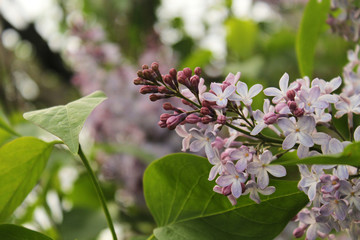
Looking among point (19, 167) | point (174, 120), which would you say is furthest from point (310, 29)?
point (19, 167)

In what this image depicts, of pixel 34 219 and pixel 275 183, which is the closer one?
pixel 275 183

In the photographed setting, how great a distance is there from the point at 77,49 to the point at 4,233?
1034 mm

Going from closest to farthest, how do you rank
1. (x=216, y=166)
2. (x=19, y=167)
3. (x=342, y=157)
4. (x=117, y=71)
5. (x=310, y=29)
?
(x=342, y=157) < (x=216, y=166) < (x=19, y=167) < (x=310, y=29) < (x=117, y=71)

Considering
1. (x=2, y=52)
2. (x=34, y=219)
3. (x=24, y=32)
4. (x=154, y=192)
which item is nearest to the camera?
(x=154, y=192)

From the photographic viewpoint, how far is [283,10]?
2078mm

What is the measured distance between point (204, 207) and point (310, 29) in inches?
14.5

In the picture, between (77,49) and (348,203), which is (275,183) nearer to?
(348,203)

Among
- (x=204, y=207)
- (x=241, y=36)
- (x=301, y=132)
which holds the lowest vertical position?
(x=241, y=36)

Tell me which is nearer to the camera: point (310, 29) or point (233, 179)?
point (233, 179)

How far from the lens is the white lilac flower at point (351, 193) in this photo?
1.39 ft

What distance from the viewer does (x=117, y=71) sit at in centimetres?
146

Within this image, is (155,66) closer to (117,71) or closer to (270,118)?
(270,118)

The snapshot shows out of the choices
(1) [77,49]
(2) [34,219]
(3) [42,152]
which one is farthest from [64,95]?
(3) [42,152]

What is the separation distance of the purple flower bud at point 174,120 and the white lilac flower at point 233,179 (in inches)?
2.7
